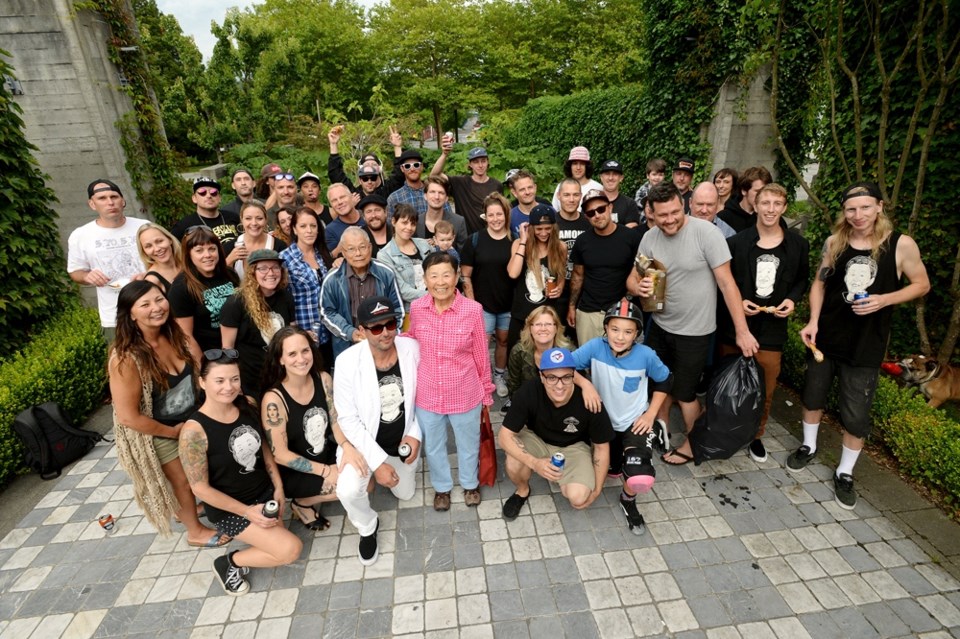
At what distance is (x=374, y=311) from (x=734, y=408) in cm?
323

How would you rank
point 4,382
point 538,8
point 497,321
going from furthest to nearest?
point 538,8 → point 497,321 → point 4,382

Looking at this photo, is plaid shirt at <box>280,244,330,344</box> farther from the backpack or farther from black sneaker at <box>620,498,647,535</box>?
black sneaker at <box>620,498,647,535</box>

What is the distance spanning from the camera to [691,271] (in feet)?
13.5

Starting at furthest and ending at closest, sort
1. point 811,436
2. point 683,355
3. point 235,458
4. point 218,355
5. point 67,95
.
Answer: point 67,95, point 811,436, point 683,355, point 235,458, point 218,355

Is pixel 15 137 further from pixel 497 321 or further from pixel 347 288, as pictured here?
pixel 497 321

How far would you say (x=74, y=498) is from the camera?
444 cm

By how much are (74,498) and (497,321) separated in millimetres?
4480

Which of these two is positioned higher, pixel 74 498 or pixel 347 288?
pixel 347 288

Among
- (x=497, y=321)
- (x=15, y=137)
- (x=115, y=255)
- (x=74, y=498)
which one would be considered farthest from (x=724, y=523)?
(x=15, y=137)

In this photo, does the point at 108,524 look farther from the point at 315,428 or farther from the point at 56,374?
the point at 56,374

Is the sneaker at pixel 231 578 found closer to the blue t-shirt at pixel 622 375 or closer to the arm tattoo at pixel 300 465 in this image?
the arm tattoo at pixel 300 465

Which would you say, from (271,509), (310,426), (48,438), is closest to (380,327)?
(310,426)

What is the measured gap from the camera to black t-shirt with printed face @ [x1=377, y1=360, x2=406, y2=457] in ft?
12.4

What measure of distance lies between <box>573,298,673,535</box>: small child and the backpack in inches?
206
